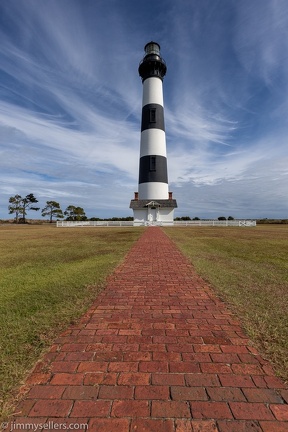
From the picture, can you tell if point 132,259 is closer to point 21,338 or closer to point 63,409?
point 21,338

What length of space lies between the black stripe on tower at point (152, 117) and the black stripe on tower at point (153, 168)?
4.04 meters

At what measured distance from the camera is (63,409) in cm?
186

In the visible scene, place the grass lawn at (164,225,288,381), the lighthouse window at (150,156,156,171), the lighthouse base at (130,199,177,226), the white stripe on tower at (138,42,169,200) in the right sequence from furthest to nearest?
1. the lighthouse base at (130,199,177,226)
2. the white stripe on tower at (138,42,169,200)
3. the lighthouse window at (150,156,156,171)
4. the grass lawn at (164,225,288,381)

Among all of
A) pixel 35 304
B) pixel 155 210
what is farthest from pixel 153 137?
pixel 35 304

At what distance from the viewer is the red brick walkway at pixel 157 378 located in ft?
5.83

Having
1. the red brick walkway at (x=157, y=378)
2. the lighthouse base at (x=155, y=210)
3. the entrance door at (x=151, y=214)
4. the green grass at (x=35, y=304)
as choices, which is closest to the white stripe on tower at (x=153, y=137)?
the lighthouse base at (x=155, y=210)

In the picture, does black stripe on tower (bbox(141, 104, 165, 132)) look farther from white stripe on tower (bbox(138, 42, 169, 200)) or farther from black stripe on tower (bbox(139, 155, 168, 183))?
black stripe on tower (bbox(139, 155, 168, 183))

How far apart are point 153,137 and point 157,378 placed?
95.4 feet

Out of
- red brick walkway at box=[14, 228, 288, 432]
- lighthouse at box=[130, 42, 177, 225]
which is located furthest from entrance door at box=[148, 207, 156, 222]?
red brick walkway at box=[14, 228, 288, 432]

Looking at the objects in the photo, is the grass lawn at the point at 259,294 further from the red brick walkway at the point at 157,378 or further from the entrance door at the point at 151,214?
the entrance door at the point at 151,214

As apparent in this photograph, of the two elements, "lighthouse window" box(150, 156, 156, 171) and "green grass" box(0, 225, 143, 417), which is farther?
"lighthouse window" box(150, 156, 156, 171)

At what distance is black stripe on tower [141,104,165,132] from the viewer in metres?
29.0

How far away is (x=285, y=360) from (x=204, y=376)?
96 centimetres

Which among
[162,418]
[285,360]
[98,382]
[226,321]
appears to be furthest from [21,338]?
[285,360]
